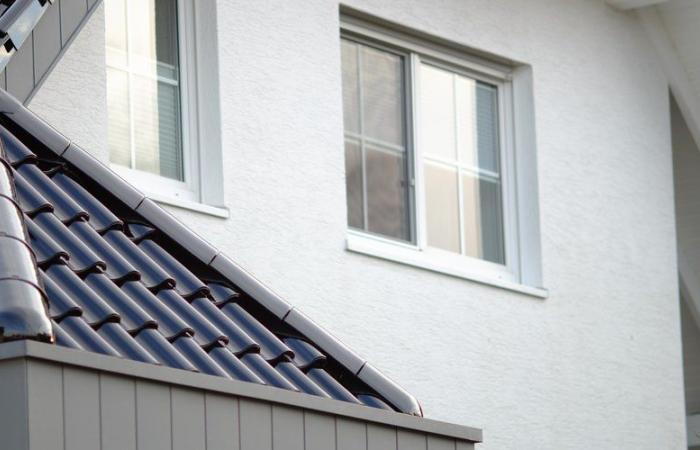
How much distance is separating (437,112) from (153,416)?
6.80 m

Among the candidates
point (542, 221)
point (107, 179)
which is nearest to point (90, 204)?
point (107, 179)

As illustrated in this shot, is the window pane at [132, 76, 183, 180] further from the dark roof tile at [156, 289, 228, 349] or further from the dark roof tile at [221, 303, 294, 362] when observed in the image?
the dark roof tile at [156, 289, 228, 349]

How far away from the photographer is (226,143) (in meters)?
9.11

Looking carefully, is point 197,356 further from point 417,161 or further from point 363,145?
point 417,161

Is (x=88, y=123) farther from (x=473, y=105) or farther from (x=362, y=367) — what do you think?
(x=473, y=105)

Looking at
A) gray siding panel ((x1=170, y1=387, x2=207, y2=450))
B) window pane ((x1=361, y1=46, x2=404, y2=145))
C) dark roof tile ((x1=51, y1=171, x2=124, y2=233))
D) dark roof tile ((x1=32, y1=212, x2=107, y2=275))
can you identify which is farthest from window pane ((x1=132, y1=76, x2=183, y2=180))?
gray siding panel ((x1=170, y1=387, x2=207, y2=450))

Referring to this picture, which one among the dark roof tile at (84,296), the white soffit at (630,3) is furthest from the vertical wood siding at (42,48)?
the white soffit at (630,3)

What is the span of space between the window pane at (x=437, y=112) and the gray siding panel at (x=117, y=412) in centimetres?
656

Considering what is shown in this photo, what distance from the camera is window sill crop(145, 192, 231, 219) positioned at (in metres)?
8.62

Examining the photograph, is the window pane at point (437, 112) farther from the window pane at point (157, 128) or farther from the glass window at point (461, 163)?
the window pane at point (157, 128)

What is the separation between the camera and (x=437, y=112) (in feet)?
36.6

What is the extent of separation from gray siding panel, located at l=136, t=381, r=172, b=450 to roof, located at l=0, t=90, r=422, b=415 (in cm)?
26

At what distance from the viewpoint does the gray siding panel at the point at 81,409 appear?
432 centimetres

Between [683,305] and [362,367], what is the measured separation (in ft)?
35.9
